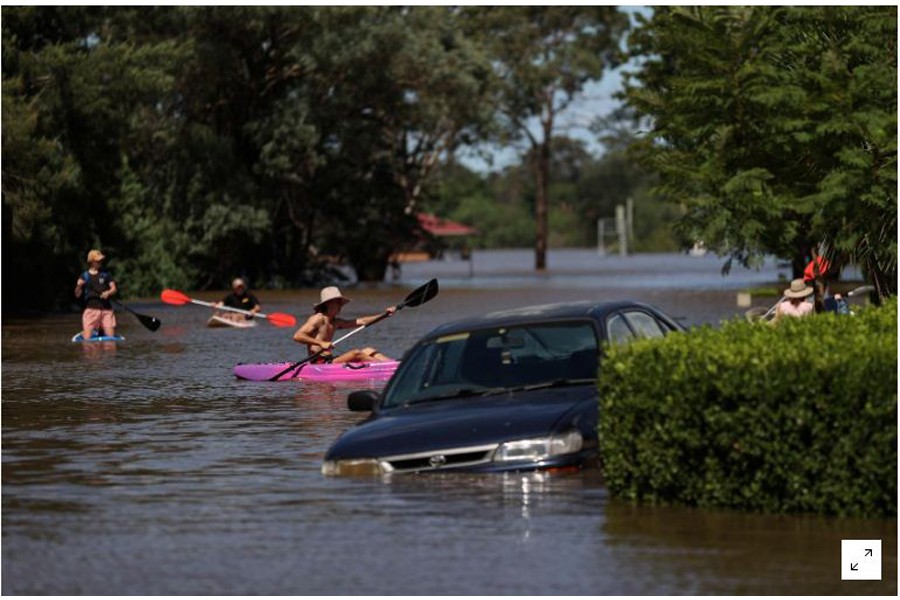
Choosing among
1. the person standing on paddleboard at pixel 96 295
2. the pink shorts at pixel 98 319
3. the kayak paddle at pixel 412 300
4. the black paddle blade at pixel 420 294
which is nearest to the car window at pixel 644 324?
the kayak paddle at pixel 412 300

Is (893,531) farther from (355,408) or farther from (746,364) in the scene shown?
(355,408)

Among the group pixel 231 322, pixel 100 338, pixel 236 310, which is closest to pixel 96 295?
pixel 100 338

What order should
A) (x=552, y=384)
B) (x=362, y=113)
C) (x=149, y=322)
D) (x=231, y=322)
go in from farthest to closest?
(x=362, y=113), (x=231, y=322), (x=149, y=322), (x=552, y=384)

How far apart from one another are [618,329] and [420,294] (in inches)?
353

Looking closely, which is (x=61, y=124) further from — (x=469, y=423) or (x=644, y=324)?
(x=469, y=423)

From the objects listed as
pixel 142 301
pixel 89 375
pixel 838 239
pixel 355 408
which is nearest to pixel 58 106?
pixel 142 301

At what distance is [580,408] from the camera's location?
14.0 metres

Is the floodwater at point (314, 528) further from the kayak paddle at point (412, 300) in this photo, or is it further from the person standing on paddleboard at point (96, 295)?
the person standing on paddleboard at point (96, 295)

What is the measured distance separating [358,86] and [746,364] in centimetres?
5957

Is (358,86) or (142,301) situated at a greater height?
(358,86)

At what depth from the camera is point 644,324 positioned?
53.3 ft

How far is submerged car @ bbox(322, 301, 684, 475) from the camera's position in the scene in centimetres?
1372

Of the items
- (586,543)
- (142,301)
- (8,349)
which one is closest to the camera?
(586,543)

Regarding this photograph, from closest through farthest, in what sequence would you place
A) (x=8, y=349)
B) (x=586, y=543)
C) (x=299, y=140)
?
1. (x=586, y=543)
2. (x=8, y=349)
3. (x=299, y=140)
